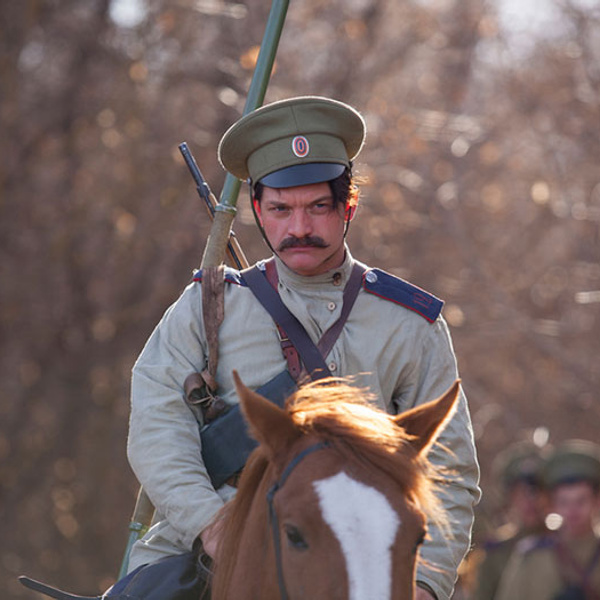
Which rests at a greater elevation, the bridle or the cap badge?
the cap badge

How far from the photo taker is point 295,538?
3545 millimetres

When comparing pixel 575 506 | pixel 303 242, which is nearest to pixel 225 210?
pixel 303 242

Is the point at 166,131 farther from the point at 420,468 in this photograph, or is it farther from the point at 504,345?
the point at 420,468

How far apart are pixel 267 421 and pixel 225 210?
6.93 ft

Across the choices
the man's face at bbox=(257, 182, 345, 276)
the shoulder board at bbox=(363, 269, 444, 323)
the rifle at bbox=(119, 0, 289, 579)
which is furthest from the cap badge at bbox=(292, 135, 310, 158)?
the rifle at bbox=(119, 0, 289, 579)

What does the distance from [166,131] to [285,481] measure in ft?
52.6

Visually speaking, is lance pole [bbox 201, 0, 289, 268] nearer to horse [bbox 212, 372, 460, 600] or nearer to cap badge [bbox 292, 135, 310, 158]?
cap badge [bbox 292, 135, 310, 158]

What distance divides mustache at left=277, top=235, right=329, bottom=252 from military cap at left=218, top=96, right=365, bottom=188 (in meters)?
0.18

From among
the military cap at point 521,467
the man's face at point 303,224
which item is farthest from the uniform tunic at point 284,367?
the military cap at point 521,467

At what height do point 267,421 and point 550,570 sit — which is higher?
point 267,421

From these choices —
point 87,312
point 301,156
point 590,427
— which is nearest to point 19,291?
point 87,312

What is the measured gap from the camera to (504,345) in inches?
738

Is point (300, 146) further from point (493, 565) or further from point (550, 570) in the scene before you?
point (493, 565)

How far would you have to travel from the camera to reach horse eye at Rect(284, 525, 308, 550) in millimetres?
3519
